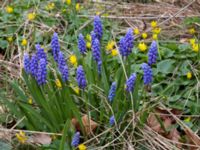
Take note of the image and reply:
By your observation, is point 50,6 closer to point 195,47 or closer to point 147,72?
point 195,47

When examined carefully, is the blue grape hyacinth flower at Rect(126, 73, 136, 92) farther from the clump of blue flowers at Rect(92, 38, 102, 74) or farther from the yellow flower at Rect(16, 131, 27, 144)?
the yellow flower at Rect(16, 131, 27, 144)

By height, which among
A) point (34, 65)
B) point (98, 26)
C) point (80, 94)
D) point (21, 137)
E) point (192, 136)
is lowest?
point (192, 136)

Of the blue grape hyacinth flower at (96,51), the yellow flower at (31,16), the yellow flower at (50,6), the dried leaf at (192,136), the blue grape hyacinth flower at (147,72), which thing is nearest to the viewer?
the blue grape hyacinth flower at (147,72)

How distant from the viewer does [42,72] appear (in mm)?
2182

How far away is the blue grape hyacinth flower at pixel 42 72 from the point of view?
7.05 feet

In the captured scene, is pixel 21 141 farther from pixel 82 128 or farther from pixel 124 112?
pixel 124 112

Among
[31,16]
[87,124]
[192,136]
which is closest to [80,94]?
[87,124]

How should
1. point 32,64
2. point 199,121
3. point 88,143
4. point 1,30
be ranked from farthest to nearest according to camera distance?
1. point 1,30
2. point 199,121
3. point 88,143
4. point 32,64

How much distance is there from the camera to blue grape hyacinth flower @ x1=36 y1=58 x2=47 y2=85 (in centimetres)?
215

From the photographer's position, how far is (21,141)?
2.27 meters

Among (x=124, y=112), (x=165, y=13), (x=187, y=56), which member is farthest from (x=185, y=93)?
(x=165, y=13)

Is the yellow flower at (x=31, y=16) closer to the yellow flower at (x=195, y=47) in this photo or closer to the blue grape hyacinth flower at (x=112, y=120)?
the yellow flower at (x=195, y=47)

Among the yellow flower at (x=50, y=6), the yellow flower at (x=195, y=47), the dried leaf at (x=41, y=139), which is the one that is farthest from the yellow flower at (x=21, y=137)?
the yellow flower at (x=50, y=6)

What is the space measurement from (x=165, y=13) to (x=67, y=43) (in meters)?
1.07
